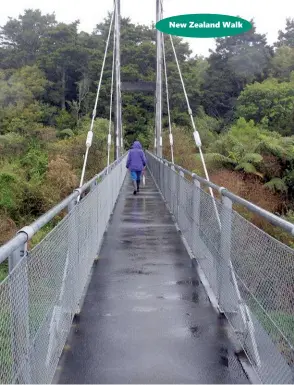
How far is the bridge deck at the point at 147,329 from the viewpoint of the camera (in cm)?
340

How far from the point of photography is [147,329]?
13.7 ft

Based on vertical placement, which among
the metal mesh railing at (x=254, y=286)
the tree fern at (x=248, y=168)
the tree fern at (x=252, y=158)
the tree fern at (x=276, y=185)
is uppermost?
the metal mesh railing at (x=254, y=286)

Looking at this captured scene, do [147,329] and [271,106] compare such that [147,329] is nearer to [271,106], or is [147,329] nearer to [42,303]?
[42,303]

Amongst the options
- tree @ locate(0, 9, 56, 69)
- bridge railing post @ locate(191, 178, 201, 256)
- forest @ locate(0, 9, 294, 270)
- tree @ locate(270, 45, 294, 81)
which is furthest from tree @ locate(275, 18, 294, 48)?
bridge railing post @ locate(191, 178, 201, 256)

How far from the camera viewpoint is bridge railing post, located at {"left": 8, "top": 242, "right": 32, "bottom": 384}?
2.36 metres

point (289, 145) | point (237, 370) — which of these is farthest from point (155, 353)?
point (289, 145)

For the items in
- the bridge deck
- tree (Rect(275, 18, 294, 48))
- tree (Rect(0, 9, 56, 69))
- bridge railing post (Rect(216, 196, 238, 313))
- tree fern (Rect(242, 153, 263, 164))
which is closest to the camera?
the bridge deck

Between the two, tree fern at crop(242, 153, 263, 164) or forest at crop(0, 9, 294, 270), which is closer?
tree fern at crop(242, 153, 263, 164)

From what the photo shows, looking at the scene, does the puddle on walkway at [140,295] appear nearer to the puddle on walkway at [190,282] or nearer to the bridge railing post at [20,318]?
the puddle on walkway at [190,282]

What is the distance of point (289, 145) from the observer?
19.9m

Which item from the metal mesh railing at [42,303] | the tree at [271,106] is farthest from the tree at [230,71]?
the metal mesh railing at [42,303]

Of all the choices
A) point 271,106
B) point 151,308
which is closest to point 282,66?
point 271,106

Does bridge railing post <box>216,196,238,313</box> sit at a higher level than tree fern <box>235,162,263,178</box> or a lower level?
higher

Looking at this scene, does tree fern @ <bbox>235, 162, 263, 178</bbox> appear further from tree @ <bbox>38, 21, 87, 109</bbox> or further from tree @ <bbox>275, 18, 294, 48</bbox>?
tree @ <bbox>275, 18, 294, 48</bbox>
